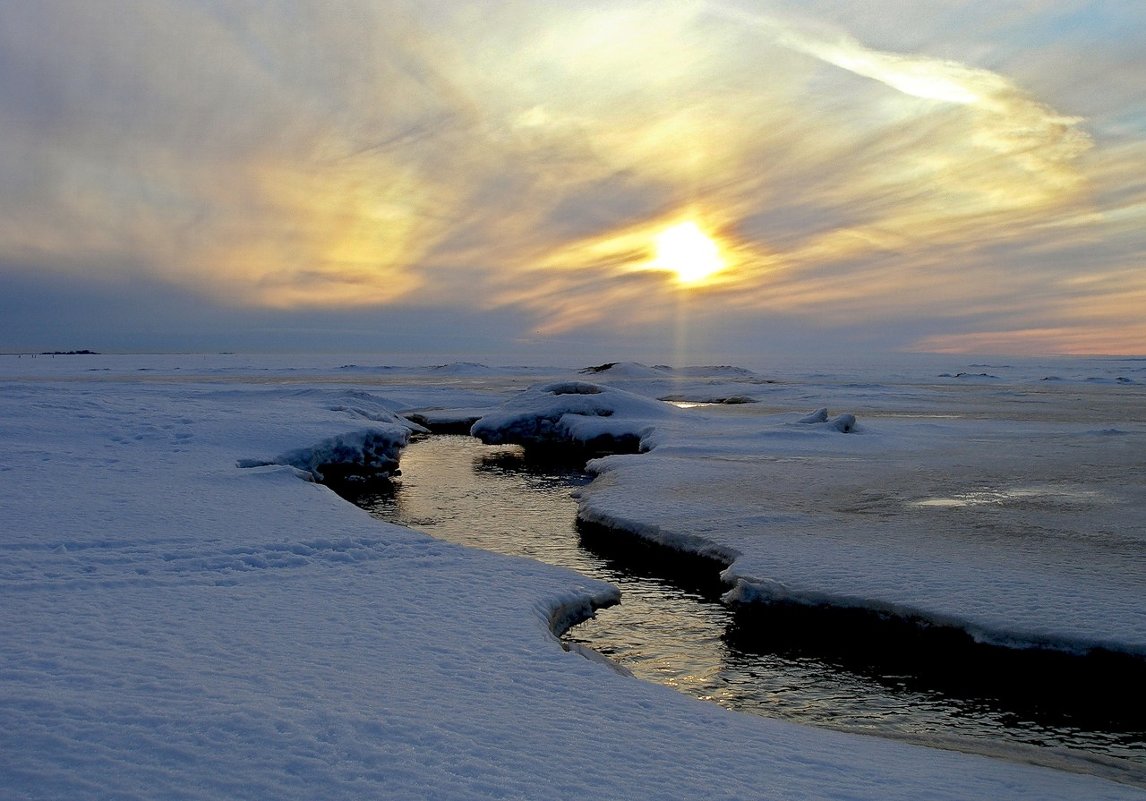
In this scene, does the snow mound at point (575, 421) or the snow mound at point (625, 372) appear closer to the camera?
the snow mound at point (575, 421)

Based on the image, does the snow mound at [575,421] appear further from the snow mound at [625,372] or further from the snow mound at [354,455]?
the snow mound at [625,372]

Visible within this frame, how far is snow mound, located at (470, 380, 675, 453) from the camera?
2759 cm

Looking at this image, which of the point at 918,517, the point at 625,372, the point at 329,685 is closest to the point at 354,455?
the point at 918,517

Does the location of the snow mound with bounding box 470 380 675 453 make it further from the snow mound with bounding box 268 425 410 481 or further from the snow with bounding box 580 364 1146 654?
the snow mound with bounding box 268 425 410 481

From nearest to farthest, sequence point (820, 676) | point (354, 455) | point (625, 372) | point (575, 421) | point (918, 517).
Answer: point (820, 676) < point (918, 517) < point (354, 455) < point (575, 421) < point (625, 372)

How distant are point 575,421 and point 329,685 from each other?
2332 centimetres

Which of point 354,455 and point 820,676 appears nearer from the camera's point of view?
point 820,676

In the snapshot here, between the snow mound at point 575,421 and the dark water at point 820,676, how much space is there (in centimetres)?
1423

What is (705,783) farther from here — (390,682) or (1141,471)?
(1141,471)

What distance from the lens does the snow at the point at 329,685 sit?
423 cm

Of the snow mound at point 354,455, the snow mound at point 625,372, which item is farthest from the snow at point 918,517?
the snow mound at point 625,372

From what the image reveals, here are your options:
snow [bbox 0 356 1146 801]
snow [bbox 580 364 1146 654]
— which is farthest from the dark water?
snow [bbox 0 356 1146 801]

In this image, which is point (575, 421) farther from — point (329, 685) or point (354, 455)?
point (329, 685)

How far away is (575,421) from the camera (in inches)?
1135
